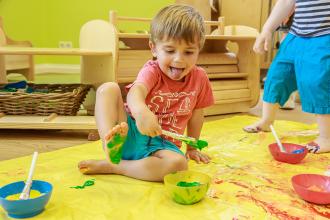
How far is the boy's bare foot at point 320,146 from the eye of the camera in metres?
1.17

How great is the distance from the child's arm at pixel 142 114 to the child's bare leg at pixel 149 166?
0.14 m

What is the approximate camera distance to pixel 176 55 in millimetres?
854

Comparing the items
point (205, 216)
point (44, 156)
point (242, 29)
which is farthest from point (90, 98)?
A: point (205, 216)

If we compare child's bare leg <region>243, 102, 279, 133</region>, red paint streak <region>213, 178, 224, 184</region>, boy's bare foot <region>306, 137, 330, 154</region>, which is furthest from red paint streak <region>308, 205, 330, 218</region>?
child's bare leg <region>243, 102, 279, 133</region>

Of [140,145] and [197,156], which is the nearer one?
[140,145]

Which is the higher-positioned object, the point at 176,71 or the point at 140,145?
the point at 176,71

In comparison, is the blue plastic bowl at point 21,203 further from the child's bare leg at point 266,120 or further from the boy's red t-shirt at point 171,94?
the child's bare leg at point 266,120

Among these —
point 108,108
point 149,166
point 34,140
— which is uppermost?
point 108,108

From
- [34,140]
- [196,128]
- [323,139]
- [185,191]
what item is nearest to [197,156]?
[196,128]

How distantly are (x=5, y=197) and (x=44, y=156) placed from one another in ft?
1.13

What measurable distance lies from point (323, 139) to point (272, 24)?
45cm

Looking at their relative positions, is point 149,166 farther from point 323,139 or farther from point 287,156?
point 323,139

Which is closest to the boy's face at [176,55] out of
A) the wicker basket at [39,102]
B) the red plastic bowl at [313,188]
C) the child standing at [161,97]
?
the child standing at [161,97]

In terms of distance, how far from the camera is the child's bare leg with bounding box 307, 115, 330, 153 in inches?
46.0
